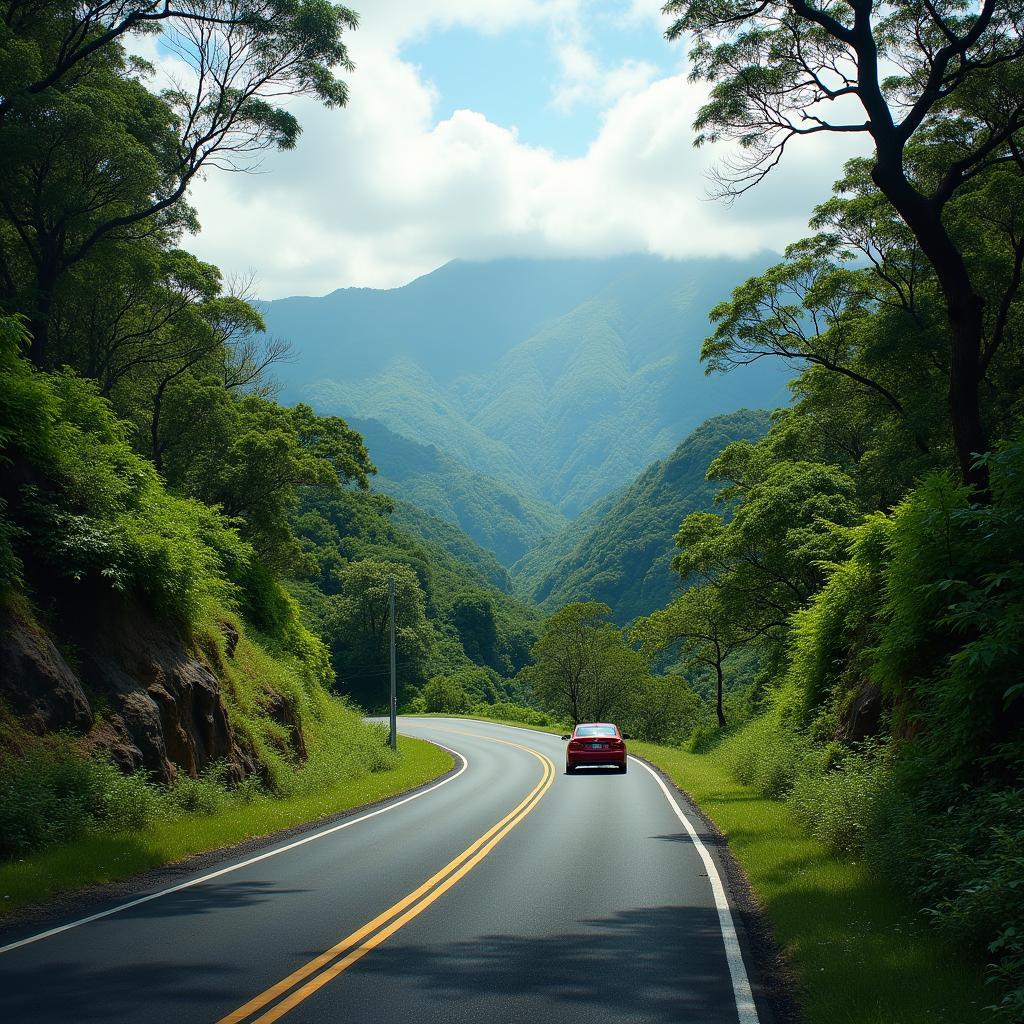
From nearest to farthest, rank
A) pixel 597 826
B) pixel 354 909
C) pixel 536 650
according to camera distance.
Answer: pixel 354 909 → pixel 597 826 → pixel 536 650

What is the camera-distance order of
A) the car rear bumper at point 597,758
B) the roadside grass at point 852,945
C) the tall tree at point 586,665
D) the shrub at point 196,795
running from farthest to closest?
1. the tall tree at point 586,665
2. the car rear bumper at point 597,758
3. the shrub at point 196,795
4. the roadside grass at point 852,945

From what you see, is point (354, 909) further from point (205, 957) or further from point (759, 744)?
point (759, 744)

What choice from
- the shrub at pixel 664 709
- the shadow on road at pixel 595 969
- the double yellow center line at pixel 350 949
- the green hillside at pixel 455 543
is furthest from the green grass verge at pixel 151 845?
the green hillside at pixel 455 543

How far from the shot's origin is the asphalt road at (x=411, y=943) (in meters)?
5.93

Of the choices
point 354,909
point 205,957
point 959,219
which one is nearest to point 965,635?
point 354,909

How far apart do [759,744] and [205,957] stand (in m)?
17.5

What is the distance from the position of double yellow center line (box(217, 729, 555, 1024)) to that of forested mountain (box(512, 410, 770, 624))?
96.5 metres

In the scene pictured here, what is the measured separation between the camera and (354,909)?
29.5 ft

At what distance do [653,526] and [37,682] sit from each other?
118 m

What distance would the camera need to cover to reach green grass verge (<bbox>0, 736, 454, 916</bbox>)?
31.7 feet

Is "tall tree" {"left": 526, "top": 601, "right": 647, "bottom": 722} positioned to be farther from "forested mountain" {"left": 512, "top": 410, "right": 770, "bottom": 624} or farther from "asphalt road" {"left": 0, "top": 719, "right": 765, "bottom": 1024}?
"asphalt road" {"left": 0, "top": 719, "right": 765, "bottom": 1024}

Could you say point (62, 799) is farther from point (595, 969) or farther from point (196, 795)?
point (595, 969)

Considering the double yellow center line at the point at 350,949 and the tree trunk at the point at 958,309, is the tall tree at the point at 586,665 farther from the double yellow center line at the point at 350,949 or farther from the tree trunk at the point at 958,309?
the tree trunk at the point at 958,309

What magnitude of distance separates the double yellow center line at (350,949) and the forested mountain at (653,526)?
96493mm
